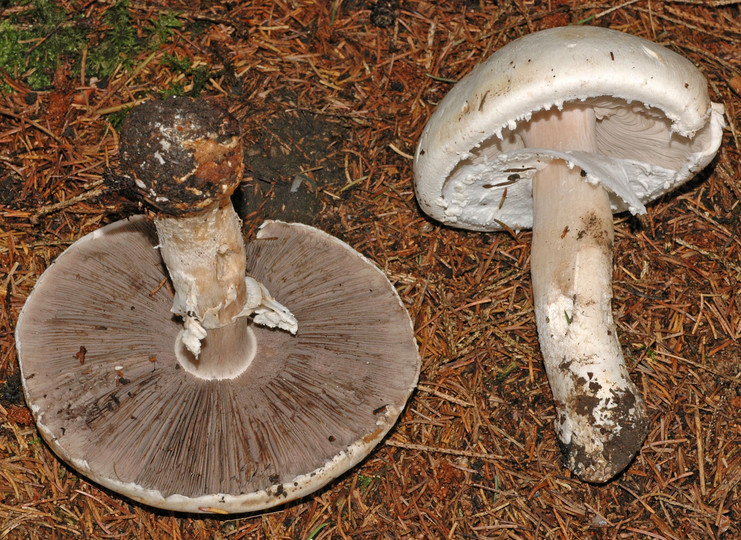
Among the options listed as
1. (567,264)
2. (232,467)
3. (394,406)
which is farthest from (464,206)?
(232,467)

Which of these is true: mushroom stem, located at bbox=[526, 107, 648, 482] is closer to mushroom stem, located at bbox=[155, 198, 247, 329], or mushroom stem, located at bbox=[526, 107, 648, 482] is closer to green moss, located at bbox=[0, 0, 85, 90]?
mushroom stem, located at bbox=[155, 198, 247, 329]

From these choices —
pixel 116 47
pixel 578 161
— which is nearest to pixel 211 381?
pixel 578 161

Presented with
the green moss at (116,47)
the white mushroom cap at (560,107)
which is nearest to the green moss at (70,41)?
the green moss at (116,47)

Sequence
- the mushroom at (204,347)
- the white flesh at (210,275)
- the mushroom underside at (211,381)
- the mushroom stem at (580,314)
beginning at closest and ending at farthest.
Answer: the mushroom at (204,347) < the white flesh at (210,275) < the mushroom underside at (211,381) < the mushroom stem at (580,314)

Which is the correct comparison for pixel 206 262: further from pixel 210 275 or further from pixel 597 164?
Answer: pixel 597 164

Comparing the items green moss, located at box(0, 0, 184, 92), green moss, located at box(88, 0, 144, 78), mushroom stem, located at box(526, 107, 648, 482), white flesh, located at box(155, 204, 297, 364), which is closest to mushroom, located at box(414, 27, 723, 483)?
mushroom stem, located at box(526, 107, 648, 482)

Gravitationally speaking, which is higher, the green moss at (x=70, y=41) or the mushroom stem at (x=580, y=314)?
the green moss at (x=70, y=41)

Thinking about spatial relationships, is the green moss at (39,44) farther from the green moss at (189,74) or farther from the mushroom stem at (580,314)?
the mushroom stem at (580,314)
